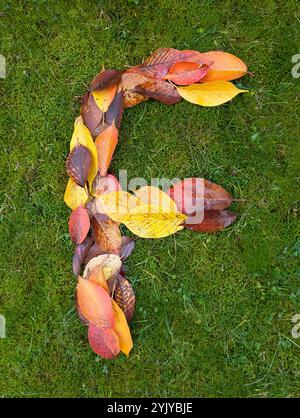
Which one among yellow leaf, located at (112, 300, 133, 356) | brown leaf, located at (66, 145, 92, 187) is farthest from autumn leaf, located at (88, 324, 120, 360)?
brown leaf, located at (66, 145, 92, 187)

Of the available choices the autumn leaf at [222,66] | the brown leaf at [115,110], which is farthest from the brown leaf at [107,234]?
the autumn leaf at [222,66]

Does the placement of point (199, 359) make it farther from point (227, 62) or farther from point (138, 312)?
point (227, 62)

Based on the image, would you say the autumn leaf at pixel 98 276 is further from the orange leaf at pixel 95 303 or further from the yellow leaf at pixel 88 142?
the yellow leaf at pixel 88 142

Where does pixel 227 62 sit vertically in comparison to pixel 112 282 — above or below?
above

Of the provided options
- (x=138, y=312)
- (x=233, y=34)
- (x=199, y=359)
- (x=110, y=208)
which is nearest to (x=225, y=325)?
(x=199, y=359)

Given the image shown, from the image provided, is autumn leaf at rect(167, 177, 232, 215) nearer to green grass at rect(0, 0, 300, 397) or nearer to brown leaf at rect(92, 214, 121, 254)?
green grass at rect(0, 0, 300, 397)
